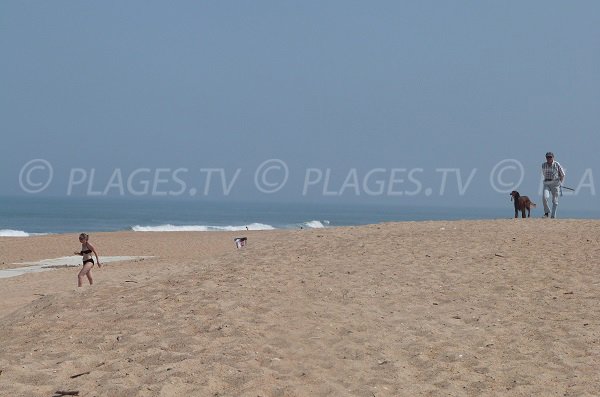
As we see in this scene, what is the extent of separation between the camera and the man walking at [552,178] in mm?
17328

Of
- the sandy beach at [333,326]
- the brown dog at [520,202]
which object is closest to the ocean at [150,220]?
the brown dog at [520,202]

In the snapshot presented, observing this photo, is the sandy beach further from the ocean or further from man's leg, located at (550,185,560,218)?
the ocean

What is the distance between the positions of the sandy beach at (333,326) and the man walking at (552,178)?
404 cm

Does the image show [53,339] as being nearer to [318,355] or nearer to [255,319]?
[255,319]

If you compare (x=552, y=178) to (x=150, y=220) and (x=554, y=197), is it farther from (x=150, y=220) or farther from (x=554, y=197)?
(x=150, y=220)

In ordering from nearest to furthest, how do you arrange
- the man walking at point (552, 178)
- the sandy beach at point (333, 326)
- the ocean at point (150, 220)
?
the sandy beach at point (333, 326) → the man walking at point (552, 178) → the ocean at point (150, 220)

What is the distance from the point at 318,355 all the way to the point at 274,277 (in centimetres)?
336

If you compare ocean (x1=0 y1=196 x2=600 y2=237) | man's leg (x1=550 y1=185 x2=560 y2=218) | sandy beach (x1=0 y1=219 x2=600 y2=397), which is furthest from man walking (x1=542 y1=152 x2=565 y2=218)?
ocean (x1=0 y1=196 x2=600 y2=237)

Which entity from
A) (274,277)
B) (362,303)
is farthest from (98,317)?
(362,303)

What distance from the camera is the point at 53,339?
8.58 metres

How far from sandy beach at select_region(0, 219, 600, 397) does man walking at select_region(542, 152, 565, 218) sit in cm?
404

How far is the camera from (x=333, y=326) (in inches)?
334

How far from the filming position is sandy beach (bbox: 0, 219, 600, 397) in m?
6.98

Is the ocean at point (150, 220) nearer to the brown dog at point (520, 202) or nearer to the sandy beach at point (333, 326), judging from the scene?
the brown dog at point (520, 202)
